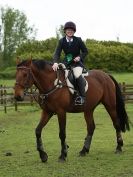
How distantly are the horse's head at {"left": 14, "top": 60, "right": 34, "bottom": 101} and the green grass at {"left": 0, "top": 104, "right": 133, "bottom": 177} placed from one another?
57.4 inches

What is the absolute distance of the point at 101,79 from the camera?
11.6m

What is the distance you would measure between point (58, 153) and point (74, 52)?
8.24ft

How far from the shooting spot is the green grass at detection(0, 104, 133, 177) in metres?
8.87

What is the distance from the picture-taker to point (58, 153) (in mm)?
11469

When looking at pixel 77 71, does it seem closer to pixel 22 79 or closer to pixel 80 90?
pixel 80 90

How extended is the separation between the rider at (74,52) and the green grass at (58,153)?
1.49m

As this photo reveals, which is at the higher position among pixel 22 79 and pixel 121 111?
pixel 22 79

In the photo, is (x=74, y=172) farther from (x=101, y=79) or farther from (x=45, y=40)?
(x=45, y=40)

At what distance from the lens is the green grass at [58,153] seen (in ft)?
29.1

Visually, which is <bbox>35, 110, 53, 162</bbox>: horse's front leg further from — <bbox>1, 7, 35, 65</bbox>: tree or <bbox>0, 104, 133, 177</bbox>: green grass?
<bbox>1, 7, 35, 65</bbox>: tree

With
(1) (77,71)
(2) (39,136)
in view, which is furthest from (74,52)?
(2) (39,136)

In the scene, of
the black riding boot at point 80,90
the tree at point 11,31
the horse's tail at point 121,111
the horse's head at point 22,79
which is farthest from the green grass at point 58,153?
the tree at point 11,31

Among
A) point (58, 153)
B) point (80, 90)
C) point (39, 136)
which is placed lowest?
point (58, 153)

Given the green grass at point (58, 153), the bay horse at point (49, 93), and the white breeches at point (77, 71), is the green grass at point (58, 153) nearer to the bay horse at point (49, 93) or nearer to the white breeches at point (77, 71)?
the bay horse at point (49, 93)
